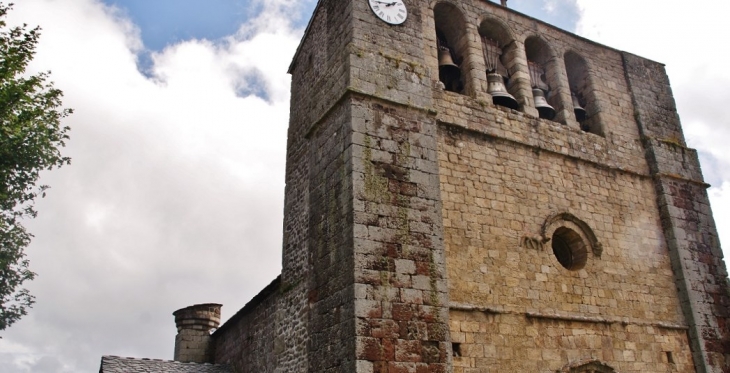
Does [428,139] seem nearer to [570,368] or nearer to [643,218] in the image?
[570,368]

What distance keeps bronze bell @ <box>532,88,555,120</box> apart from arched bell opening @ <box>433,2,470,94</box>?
4.43ft

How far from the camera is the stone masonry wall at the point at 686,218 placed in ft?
29.4

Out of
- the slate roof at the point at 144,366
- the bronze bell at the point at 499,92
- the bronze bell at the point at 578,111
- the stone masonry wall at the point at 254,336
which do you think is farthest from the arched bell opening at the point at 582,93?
the slate roof at the point at 144,366

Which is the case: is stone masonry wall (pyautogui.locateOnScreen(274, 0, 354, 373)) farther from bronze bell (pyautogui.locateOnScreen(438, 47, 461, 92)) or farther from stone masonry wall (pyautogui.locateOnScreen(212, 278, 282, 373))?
bronze bell (pyautogui.locateOnScreen(438, 47, 461, 92))

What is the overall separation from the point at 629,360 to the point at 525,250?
2050 mm

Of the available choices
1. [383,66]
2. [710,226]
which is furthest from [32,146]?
[710,226]

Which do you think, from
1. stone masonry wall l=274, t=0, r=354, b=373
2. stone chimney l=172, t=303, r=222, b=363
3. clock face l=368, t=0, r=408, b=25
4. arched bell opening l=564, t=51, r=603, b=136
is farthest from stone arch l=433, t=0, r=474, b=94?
stone chimney l=172, t=303, r=222, b=363

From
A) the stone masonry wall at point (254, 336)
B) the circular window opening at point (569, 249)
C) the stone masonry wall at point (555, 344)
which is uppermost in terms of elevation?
the circular window opening at point (569, 249)

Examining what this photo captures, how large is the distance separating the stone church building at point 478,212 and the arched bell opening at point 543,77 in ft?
0.15

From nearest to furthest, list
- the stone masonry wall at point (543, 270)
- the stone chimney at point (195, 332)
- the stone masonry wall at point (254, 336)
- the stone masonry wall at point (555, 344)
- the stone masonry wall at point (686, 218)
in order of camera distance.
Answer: the stone masonry wall at point (555, 344) → the stone masonry wall at point (543, 270) → the stone masonry wall at point (686, 218) → the stone masonry wall at point (254, 336) → the stone chimney at point (195, 332)

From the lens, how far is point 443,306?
22.9 ft

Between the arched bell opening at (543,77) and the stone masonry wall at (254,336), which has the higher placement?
the arched bell opening at (543,77)

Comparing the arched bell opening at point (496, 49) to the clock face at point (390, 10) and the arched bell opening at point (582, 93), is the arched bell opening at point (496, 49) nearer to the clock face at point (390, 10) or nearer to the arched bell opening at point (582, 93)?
the arched bell opening at point (582, 93)

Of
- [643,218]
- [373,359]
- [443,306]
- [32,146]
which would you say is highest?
[32,146]
